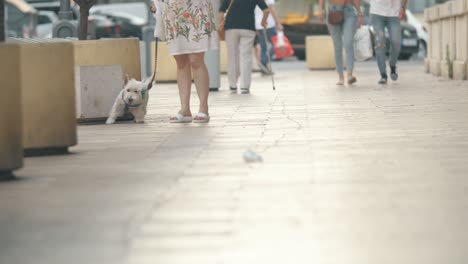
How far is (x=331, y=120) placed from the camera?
1270 centimetres

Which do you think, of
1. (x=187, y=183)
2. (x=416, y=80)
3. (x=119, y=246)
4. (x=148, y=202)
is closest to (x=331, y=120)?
(x=187, y=183)

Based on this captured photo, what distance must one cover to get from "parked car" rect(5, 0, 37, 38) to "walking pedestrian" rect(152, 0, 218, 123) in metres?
30.7

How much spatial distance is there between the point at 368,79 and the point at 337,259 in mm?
17977

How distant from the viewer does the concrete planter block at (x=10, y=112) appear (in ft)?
26.2

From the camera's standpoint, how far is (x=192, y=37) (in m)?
12.8

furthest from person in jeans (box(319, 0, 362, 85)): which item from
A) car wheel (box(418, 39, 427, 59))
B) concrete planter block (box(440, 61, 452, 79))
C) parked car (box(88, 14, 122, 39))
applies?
parked car (box(88, 14, 122, 39))

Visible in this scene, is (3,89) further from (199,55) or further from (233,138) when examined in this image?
(199,55)

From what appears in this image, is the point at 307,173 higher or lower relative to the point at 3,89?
lower

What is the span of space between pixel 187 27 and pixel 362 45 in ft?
26.6

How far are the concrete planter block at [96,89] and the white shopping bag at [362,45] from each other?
7.78 meters

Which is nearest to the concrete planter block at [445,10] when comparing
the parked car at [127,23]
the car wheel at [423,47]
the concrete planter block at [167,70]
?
the concrete planter block at [167,70]

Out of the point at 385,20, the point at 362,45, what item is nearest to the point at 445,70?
the point at 362,45

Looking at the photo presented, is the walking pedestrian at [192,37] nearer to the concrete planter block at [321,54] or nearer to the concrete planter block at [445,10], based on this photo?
the concrete planter block at [445,10]

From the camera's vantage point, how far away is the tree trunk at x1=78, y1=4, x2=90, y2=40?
48.6 feet
